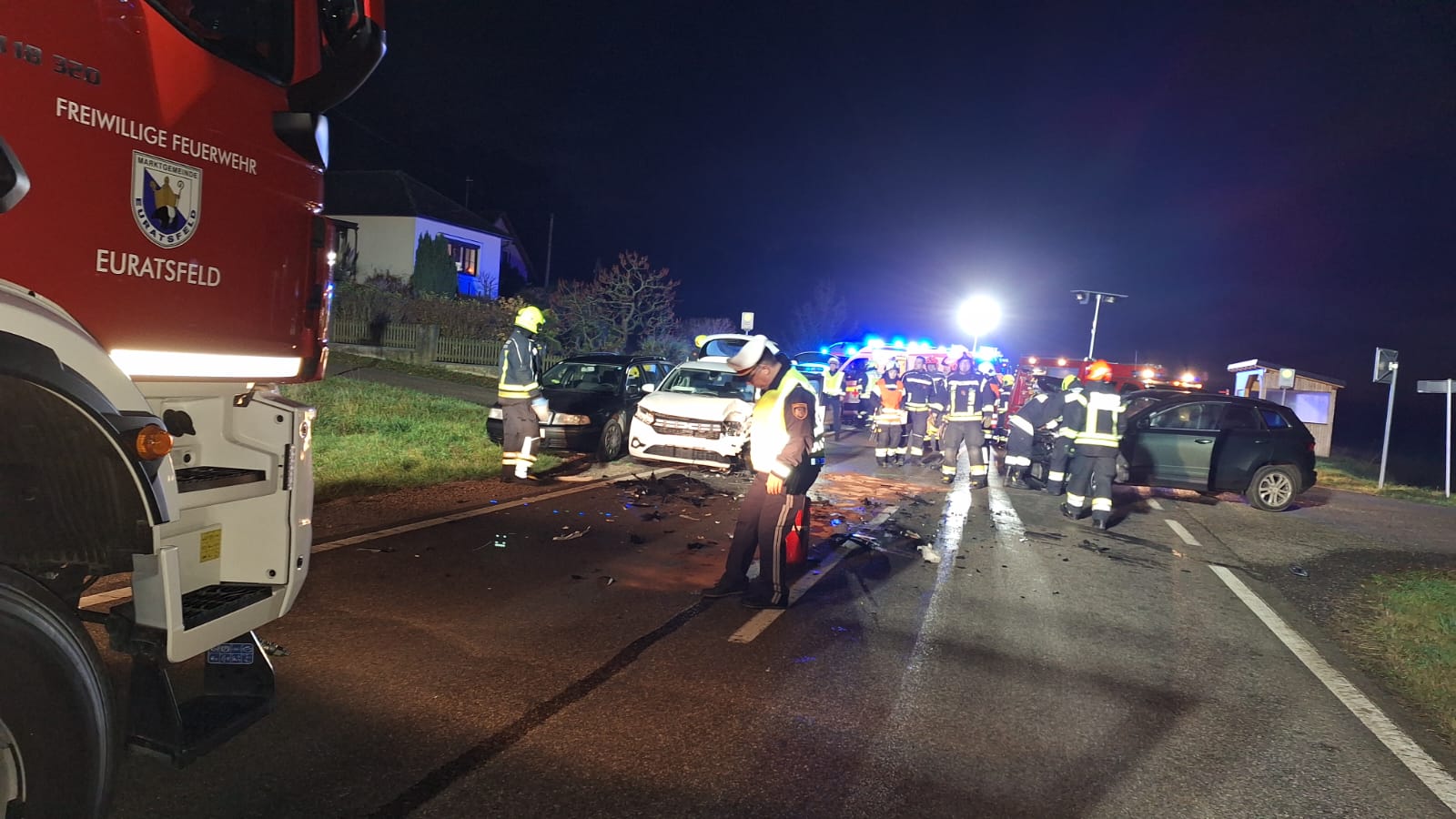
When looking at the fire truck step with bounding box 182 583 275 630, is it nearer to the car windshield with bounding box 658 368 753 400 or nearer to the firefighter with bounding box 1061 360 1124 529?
the car windshield with bounding box 658 368 753 400

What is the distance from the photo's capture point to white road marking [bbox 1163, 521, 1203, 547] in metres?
9.68

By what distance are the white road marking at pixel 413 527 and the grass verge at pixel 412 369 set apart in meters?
12.8

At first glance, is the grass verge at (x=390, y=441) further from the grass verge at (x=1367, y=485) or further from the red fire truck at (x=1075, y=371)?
the grass verge at (x=1367, y=485)

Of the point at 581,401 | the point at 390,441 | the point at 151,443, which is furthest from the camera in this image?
the point at 581,401

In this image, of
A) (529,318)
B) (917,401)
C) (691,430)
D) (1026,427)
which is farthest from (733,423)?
(917,401)

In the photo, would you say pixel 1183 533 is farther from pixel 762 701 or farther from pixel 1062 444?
pixel 762 701

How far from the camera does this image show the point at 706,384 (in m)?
12.6

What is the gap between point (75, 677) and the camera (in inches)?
88.5

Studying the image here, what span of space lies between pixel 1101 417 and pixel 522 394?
679 centimetres

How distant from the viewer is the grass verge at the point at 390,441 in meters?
9.45

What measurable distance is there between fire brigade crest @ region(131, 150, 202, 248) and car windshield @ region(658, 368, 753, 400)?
9256 millimetres

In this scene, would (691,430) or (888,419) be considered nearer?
(691,430)

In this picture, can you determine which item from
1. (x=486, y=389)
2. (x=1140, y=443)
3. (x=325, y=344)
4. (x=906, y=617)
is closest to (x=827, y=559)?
(x=906, y=617)

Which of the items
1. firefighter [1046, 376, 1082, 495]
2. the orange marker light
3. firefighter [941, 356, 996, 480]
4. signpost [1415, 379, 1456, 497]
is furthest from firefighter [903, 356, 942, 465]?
the orange marker light
